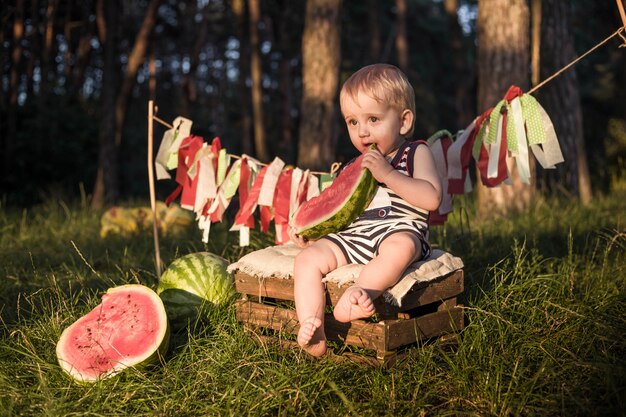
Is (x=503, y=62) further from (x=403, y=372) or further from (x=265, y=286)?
(x=403, y=372)

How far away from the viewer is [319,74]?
329 inches

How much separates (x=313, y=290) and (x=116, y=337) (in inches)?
44.7

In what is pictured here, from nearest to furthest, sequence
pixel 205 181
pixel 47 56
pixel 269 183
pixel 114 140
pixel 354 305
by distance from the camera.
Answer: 1. pixel 354 305
2. pixel 269 183
3. pixel 205 181
4. pixel 114 140
5. pixel 47 56

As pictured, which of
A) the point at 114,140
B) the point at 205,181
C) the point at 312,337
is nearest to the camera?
the point at 312,337

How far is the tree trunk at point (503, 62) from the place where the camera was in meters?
6.63

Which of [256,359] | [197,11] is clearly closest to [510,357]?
[256,359]

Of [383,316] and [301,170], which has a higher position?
[301,170]

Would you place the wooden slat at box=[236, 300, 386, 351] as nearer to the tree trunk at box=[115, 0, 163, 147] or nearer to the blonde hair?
the blonde hair

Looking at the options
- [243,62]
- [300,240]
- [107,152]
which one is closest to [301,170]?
[300,240]

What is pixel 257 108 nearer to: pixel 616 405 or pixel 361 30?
pixel 616 405

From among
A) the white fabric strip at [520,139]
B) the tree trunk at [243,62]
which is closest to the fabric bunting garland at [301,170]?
the white fabric strip at [520,139]

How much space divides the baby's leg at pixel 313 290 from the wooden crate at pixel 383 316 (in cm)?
11

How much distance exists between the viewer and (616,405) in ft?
8.79

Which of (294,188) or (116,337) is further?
(294,188)
